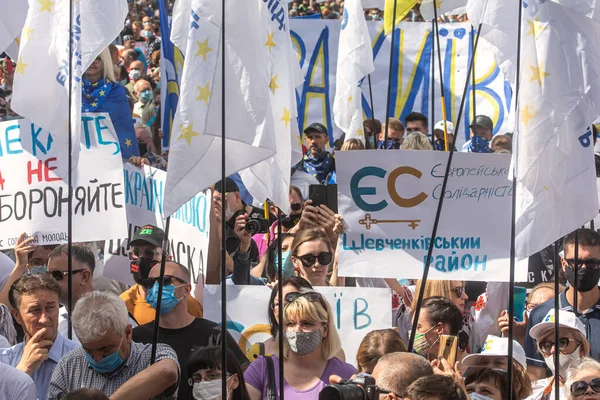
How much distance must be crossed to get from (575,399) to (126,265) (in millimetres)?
3332

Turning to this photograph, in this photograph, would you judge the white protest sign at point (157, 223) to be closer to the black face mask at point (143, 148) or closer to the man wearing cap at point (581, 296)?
the man wearing cap at point (581, 296)

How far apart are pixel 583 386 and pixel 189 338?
182cm

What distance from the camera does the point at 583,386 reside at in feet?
16.5

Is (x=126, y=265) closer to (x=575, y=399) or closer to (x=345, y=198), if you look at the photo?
(x=345, y=198)

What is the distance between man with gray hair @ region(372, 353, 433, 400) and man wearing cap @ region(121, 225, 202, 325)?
76.0 inches

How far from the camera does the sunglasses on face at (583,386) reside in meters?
5.02

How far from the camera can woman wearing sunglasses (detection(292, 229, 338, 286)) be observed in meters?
6.50

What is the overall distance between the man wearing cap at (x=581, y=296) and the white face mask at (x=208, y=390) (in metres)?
1.86

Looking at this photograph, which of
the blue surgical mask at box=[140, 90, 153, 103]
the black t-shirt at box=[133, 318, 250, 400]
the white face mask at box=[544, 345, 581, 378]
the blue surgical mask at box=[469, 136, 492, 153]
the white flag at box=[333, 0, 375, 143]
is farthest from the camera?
the blue surgical mask at box=[140, 90, 153, 103]

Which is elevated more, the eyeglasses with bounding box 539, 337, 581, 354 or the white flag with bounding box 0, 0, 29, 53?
the white flag with bounding box 0, 0, 29, 53

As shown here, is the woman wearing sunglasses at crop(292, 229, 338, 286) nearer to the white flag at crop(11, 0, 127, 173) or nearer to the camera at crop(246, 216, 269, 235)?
the camera at crop(246, 216, 269, 235)

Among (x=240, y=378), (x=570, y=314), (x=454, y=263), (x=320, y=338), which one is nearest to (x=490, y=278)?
(x=454, y=263)

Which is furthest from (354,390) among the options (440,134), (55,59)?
(440,134)

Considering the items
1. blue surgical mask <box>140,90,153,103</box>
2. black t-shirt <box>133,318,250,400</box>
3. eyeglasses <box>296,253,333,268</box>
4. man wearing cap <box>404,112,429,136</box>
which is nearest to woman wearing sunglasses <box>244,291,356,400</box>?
black t-shirt <box>133,318,250,400</box>
